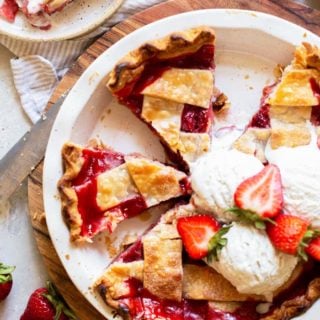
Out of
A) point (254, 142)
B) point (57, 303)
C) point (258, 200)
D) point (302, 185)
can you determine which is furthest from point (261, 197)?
point (57, 303)

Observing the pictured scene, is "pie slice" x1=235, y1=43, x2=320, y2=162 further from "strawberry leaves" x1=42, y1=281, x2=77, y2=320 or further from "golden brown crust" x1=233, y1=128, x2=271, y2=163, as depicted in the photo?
"strawberry leaves" x1=42, y1=281, x2=77, y2=320

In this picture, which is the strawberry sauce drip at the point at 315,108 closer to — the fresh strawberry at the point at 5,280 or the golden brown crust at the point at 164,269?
the golden brown crust at the point at 164,269

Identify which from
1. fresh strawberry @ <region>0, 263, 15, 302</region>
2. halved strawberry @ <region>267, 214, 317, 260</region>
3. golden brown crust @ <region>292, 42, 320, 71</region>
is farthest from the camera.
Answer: fresh strawberry @ <region>0, 263, 15, 302</region>

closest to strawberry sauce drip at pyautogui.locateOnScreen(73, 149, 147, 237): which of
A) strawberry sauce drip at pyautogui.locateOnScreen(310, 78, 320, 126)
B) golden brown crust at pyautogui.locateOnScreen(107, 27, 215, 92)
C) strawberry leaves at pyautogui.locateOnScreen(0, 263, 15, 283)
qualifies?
golden brown crust at pyautogui.locateOnScreen(107, 27, 215, 92)

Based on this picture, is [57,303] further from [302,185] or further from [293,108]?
[293,108]

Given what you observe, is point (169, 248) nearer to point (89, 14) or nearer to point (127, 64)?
point (127, 64)

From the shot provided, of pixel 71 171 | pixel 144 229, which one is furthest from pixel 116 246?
pixel 71 171

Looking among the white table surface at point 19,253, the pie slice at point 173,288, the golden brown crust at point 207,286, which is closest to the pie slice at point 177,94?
the pie slice at point 173,288
